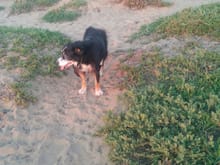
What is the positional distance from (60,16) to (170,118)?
7185 mm

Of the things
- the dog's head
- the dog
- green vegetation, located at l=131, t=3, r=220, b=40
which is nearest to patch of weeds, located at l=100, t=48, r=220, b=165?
the dog

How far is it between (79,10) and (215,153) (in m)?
8.61

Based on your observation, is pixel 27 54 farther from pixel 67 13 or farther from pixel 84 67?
pixel 67 13

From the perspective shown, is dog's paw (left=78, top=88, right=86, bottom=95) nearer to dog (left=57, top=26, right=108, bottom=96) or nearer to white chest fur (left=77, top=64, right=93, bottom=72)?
dog (left=57, top=26, right=108, bottom=96)

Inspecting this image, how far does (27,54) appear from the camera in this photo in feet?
23.3

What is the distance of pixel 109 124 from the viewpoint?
5.05m

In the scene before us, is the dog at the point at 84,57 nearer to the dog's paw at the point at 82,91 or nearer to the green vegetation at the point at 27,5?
the dog's paw at the point at 82,91

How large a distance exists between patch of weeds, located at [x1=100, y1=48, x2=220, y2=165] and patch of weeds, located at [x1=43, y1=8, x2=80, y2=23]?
5.33 m

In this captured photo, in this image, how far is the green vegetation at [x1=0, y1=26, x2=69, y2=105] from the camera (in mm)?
6118

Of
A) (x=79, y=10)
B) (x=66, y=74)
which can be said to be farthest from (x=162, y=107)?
Result: (x=79, y=10)

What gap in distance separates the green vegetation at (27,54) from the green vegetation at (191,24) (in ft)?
6.91

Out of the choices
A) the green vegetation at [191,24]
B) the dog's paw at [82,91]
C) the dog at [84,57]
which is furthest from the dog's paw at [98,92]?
the green vegetation at [191,24]

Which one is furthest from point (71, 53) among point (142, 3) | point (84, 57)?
point (142, 3)

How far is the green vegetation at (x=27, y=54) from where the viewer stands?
612 centimetres
